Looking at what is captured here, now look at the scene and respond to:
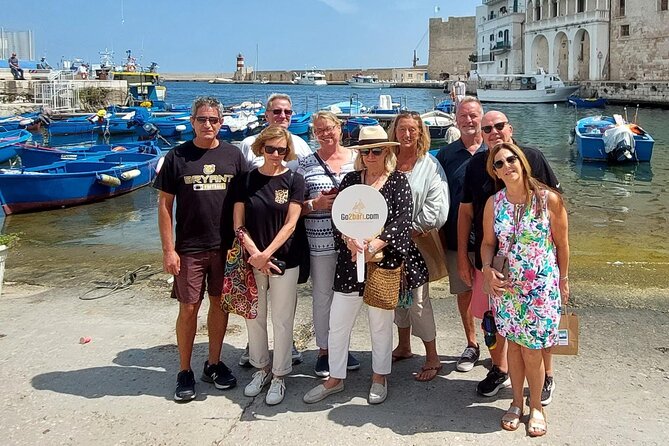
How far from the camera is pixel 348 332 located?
337 centimetres

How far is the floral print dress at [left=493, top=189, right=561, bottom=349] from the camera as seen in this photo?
2857mm

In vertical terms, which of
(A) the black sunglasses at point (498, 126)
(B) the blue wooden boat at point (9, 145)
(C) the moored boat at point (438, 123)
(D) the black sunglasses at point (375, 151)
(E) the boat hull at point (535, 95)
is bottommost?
(D) the black sunglasses at point (375, 151)

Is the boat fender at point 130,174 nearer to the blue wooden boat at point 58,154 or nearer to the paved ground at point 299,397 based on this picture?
the blue wooden boat at point 58,154

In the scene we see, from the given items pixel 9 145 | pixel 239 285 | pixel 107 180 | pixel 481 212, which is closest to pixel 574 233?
pixel 481 212

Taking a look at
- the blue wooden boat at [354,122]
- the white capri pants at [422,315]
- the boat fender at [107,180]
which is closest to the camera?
the white capri pants at [422,315]

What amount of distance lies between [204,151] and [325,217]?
797 mm

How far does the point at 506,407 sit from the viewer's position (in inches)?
126

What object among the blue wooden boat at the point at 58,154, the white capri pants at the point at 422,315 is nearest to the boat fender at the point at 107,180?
the blue wooden boat at the point at 58,154

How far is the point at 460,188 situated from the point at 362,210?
0.92 metres

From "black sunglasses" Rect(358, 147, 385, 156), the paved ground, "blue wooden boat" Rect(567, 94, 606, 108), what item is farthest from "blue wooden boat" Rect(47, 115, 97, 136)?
"blue wooden boat" Rect(567, 94, 606, 108)

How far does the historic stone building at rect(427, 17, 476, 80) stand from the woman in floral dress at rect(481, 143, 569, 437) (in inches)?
3575

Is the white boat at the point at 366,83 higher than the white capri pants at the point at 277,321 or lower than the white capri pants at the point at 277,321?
higher

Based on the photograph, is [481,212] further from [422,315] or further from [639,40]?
[639,40]

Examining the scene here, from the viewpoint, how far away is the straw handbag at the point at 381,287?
322cm
